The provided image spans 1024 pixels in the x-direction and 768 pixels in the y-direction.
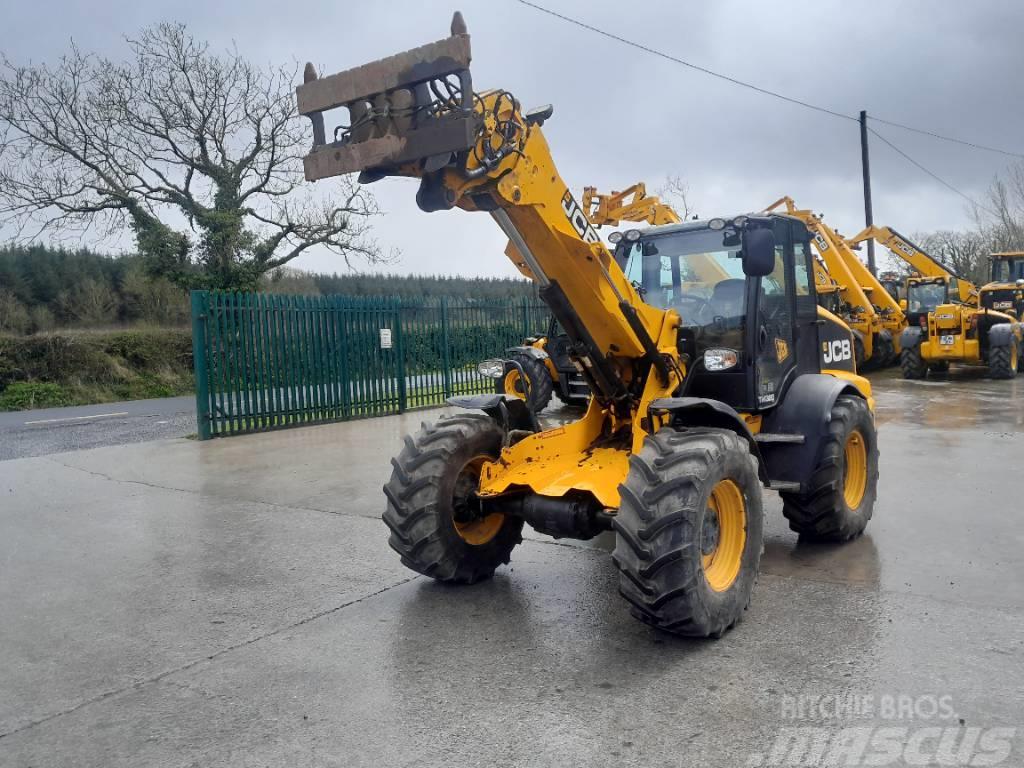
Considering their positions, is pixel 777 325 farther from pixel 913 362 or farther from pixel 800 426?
pixel 913 362

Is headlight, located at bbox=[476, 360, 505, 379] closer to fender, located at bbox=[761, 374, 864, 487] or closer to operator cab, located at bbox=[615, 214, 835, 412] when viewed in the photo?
operator cab, located at bbox=[615, 214, 835, 412]

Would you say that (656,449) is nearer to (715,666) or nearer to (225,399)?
(715,666)

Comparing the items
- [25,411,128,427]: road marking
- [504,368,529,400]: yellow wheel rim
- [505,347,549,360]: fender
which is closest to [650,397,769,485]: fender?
[504,368,529,400]: yellow wheel rim

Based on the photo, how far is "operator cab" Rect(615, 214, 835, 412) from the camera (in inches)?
223

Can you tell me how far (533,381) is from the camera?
13633 millimetres

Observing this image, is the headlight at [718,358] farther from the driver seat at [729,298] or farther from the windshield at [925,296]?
the windshield at [925,296]

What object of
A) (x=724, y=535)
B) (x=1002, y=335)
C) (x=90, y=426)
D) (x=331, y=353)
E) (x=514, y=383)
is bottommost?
(x=724, y=535)

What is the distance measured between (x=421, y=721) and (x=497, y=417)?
246 cm

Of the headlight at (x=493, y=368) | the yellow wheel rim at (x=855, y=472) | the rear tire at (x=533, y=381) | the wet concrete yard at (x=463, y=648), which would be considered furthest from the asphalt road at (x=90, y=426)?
the yellow wheel rim at (x=855, y=472)

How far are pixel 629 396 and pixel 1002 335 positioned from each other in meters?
16.4

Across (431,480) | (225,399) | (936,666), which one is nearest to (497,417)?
(431,480)

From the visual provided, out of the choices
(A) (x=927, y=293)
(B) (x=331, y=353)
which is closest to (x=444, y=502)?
(B) (x=331, y=353)

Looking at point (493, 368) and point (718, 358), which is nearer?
point (718, 358)

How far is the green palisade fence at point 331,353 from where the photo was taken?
1316 centimetres
